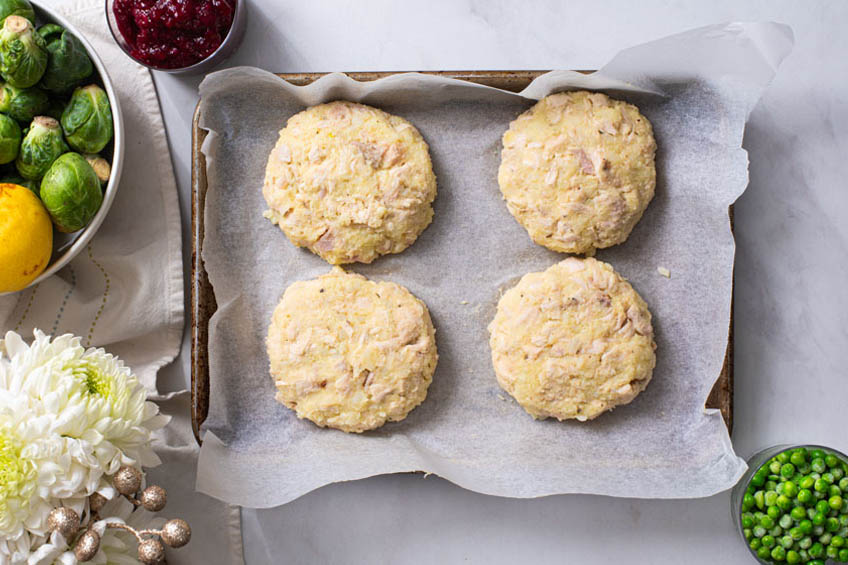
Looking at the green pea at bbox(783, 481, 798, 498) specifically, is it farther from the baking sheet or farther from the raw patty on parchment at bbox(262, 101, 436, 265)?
the raw patty on parchment at bbox(262, 101, 436, 265)

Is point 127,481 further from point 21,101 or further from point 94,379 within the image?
point 21,101

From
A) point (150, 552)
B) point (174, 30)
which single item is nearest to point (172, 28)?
point (174, 30)

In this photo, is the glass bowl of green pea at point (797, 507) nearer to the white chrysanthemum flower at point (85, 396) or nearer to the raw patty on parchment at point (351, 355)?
the raw patty on parchment at point (351, 355)

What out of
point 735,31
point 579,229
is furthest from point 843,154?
point 579,229

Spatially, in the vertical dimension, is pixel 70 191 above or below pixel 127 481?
above

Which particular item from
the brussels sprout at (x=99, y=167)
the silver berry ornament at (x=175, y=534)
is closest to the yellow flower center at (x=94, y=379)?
the silver berry ornament at (x=175, y=534)
